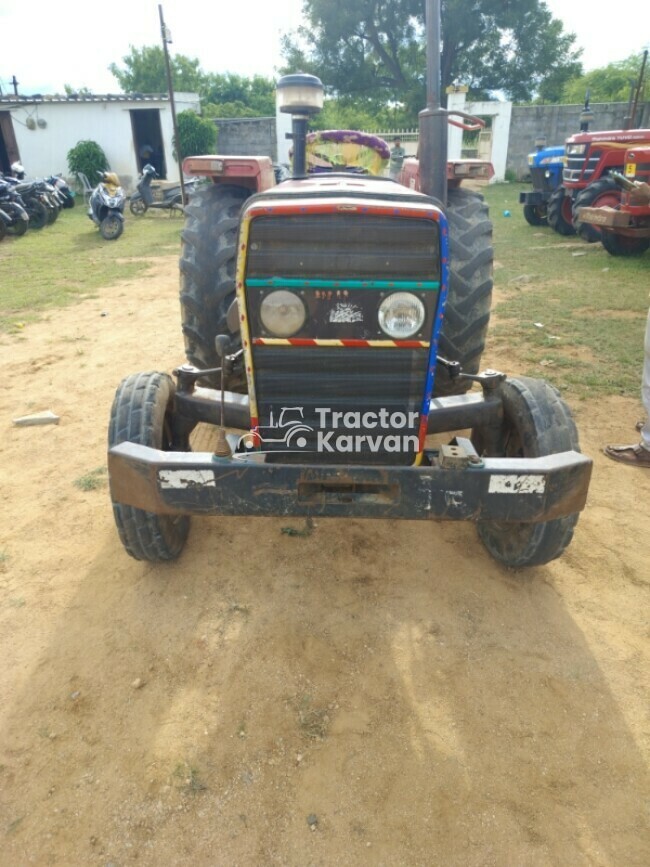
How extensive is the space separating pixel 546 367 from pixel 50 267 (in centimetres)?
798

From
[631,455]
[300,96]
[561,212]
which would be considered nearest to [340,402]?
[300,96]

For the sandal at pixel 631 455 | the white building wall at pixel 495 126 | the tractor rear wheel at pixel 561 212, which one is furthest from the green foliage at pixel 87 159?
the sandal at pixel 631 455

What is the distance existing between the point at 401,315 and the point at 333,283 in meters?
0.26

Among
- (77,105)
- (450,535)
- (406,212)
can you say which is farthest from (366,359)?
(77,105)

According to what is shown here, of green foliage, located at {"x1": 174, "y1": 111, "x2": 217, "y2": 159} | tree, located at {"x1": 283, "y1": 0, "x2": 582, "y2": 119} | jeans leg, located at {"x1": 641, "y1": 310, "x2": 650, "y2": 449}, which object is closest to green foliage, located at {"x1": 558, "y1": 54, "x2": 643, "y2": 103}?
tree, located at {"x1": 283, "y1": 0, "x2": 582, "y2": 119}

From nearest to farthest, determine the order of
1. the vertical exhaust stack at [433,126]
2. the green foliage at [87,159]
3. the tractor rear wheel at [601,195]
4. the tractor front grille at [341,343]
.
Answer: the tractor front grille at [341,343] → the vertical exhaust stack at [433,126] → the tractor rear wheel at [601,195] → the green foliage at [87,159]

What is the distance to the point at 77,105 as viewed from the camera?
20.2m

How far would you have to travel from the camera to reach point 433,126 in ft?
9.98

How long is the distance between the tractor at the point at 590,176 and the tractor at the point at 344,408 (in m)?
8.14

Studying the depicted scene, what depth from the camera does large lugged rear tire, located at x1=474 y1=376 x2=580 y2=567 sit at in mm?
2561

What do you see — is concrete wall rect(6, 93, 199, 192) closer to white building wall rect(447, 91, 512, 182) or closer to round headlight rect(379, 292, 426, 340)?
white building wall rect(447, 91, 512, 182)

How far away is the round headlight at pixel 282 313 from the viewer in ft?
7.01

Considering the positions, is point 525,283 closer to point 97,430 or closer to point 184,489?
point 97,430

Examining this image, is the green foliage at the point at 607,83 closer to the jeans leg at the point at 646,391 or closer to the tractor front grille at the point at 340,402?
the jeans leg at the point at 646,391
